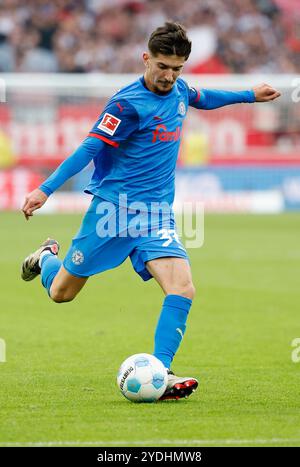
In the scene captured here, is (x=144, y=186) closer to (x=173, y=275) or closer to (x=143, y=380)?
(x=173, y=275)

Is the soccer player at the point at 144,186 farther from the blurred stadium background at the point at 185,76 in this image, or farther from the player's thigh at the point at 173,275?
the blurred stadium background at the point at 185,76

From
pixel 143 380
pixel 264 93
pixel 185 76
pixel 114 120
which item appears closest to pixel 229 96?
pixel 264 93

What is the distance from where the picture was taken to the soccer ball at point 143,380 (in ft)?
21.4

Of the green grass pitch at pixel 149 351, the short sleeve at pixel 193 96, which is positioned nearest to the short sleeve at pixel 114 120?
the short sleeve at pixel 193 96

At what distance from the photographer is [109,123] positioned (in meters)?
6.87

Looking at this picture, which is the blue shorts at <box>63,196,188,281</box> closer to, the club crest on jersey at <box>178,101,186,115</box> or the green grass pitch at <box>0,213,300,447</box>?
the club crest on jersey at <box>178,101,186,115</box>

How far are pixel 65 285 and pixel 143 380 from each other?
1.20 m

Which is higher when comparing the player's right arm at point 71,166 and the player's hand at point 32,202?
the player's right arm at point 71,166

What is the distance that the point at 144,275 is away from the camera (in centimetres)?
716

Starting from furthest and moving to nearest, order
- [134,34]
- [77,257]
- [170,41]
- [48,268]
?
1. [134,34]
2. [48,268]
3. [77,257]
4. [170,41]

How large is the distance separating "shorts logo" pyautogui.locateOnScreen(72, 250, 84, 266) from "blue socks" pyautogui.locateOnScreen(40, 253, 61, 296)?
563 millimetres

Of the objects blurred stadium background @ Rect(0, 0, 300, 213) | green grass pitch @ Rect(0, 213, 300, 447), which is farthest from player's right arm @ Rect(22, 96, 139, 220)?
blurred stadium background @ Rect(0, 0, 300, 213)

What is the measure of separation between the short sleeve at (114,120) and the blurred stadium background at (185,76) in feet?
56.9

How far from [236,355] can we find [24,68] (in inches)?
791
